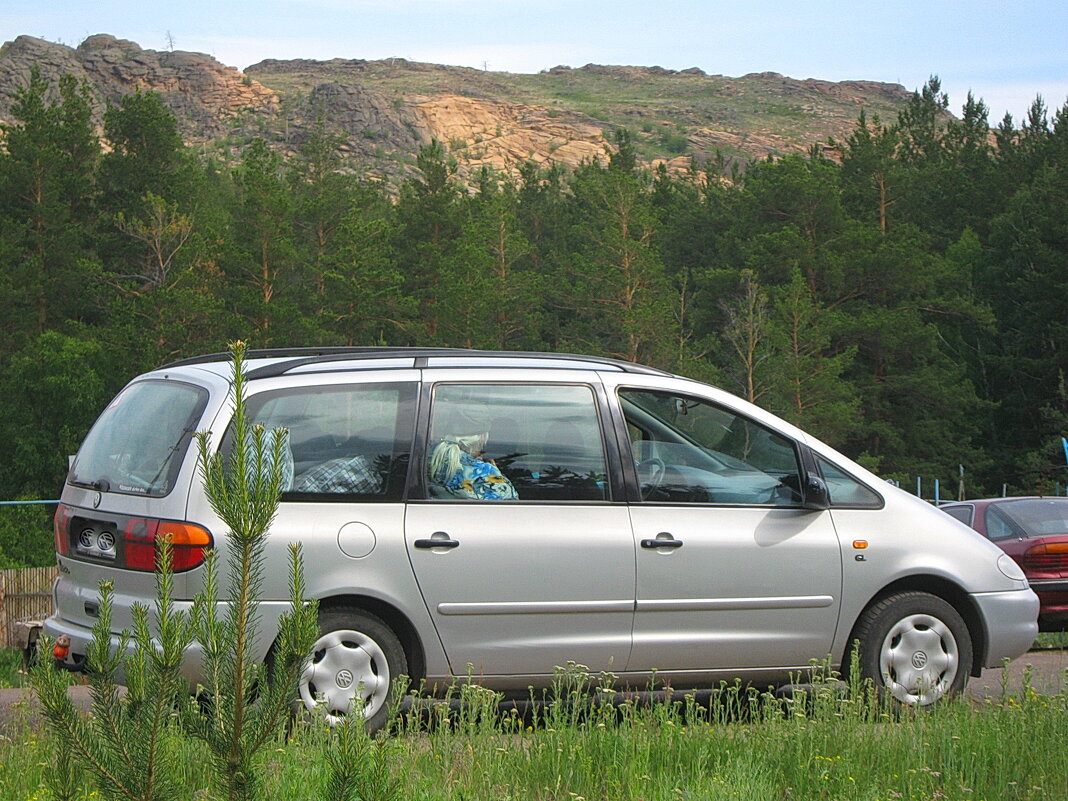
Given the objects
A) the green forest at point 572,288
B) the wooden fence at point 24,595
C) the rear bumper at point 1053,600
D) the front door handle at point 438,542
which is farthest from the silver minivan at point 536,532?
the green forest at point 572,288

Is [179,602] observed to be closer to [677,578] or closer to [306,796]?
[306,796]

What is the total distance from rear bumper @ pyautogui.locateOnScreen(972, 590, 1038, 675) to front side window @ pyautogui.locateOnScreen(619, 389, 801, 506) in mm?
1271

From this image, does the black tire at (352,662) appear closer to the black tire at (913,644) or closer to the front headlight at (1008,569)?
the black tire at (913,644)

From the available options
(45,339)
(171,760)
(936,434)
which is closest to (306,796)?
(171,760)

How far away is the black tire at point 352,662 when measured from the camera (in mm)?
6508

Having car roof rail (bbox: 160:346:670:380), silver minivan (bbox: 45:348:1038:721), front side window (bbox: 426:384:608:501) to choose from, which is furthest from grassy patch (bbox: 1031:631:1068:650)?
front side window (bbox: 426:384:608:501)

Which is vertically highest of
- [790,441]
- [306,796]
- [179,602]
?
[790,441]

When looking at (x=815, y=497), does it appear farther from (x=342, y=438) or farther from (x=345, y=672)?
(x=345, y=672)

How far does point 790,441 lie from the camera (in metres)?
7.54

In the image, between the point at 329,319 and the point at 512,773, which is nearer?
the point at 512,773

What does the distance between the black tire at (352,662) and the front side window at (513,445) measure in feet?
2.38

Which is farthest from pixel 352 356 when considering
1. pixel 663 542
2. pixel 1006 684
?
pixel 1006 684

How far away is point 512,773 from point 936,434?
5294 centimetres

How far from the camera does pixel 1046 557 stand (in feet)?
41.1
